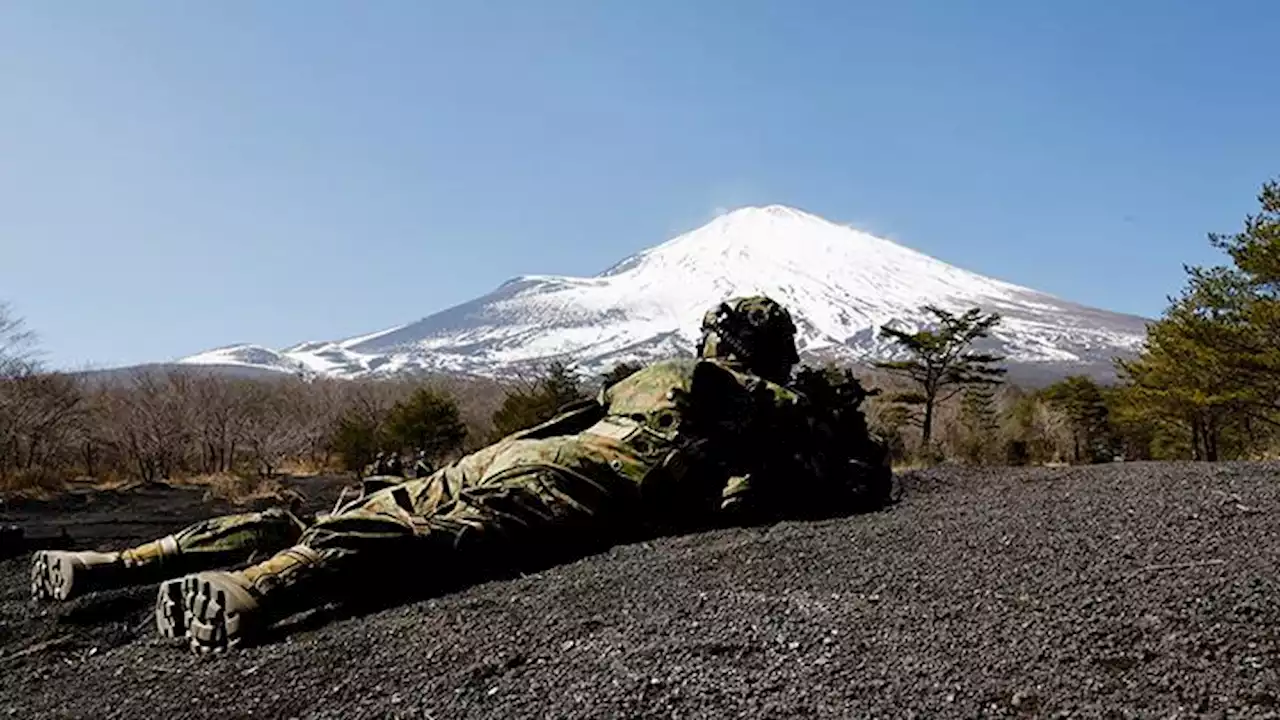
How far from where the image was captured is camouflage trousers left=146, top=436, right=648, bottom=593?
4547mm

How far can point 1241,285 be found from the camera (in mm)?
19938

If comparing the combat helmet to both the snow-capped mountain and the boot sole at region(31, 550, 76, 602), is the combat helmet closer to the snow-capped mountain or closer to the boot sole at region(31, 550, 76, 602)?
the boot sole at region(31, 550, 76, 602)

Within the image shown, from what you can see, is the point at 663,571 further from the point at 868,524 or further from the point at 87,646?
the point at 87,646

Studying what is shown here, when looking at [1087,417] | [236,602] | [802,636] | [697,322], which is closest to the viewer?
[802,636]

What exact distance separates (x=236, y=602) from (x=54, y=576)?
78.1 inches

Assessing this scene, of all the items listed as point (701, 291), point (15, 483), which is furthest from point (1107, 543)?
point (701, 291)

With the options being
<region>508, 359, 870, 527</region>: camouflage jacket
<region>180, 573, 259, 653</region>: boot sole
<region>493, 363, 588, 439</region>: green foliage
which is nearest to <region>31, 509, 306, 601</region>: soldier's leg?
<region>180, 573, 259, 653</region>: boot sole

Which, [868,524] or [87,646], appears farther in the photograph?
[868,524]

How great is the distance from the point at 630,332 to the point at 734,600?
159913 mm

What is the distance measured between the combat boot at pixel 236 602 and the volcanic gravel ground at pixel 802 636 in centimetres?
12

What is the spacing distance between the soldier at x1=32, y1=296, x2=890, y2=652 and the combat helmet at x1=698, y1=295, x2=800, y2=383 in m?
0.01

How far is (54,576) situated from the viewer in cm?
516

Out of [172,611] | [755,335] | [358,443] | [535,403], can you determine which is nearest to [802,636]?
[172,611]

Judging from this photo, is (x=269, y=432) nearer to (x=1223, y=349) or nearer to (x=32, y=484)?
(x=32, y=484)
